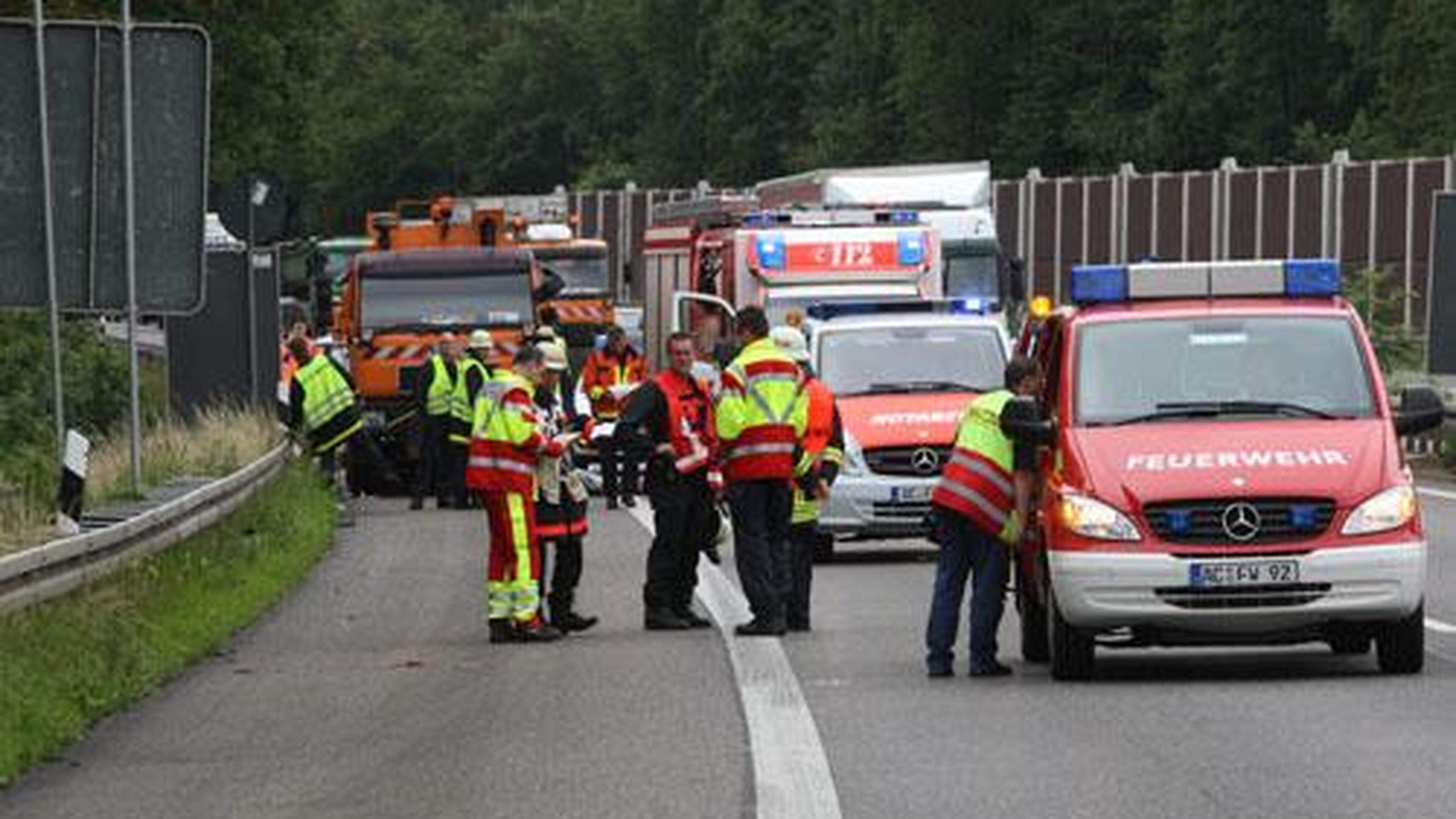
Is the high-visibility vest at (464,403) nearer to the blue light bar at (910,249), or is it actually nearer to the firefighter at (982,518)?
the blue light bar at (910,249)

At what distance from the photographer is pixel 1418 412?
18.8 m

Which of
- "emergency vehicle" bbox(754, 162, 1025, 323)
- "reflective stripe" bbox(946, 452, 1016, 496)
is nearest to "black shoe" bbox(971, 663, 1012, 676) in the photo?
"reflective stripe" bbox(946, 452, 1016, 496)

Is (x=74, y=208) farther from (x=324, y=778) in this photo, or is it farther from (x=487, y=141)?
(x=487, y=141)

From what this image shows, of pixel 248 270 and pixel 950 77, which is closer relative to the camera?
pixel 248 270

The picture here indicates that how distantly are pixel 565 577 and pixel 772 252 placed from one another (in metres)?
17.2

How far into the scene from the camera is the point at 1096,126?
117m

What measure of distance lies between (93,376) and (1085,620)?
32.5 m

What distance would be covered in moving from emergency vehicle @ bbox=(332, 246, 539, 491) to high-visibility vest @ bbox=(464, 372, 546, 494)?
1985cm

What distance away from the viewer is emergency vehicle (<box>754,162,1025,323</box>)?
45.5 m

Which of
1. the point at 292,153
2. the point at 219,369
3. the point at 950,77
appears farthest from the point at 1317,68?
the point at 219,369

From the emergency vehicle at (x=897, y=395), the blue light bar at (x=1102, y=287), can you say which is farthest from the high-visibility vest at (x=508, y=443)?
the emergency vehicle at (x=897, y=395)

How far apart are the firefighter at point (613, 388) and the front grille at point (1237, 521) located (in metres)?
19.0

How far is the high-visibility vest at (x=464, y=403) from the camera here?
1425 inches

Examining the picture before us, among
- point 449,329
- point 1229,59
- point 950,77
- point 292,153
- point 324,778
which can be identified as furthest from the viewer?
point 950,77
